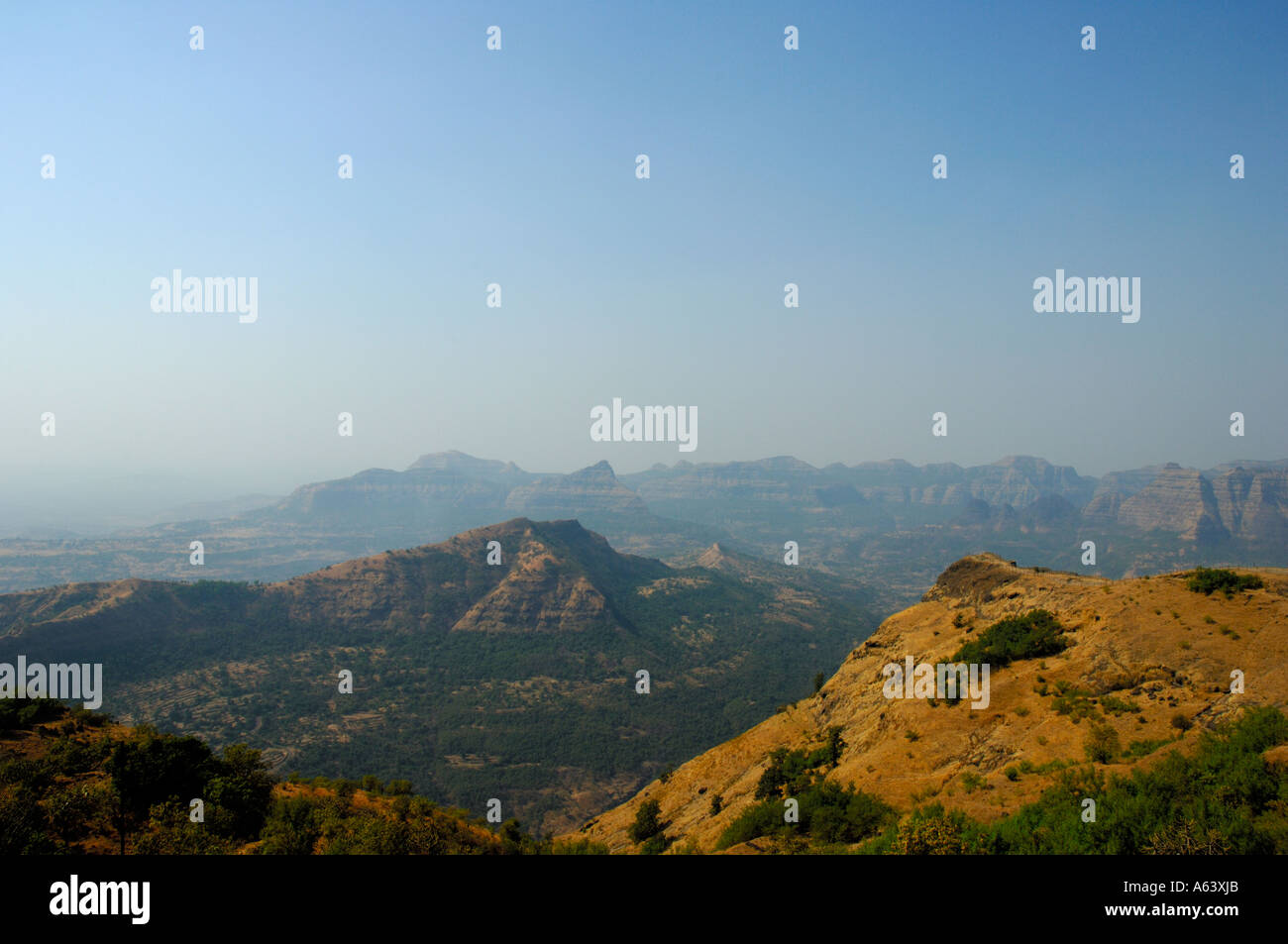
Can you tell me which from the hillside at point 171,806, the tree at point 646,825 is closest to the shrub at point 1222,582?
the tree at point 646,825

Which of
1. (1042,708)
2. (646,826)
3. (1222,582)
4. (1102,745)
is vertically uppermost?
(1222,582)

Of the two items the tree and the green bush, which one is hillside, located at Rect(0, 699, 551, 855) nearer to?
the tree

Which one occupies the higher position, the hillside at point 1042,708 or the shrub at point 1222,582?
the shrub at point 1222,582

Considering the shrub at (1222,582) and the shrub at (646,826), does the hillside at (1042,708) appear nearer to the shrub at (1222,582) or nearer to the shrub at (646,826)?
the shrub at (1222,582)

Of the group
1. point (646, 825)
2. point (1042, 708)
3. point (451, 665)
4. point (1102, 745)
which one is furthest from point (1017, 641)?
point (451, 665)

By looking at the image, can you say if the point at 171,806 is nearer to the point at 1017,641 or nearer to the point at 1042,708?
the point at 1042,708

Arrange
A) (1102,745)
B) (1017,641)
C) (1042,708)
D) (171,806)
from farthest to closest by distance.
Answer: (1017,641), (1042,708), (171,806), (1102,745)
